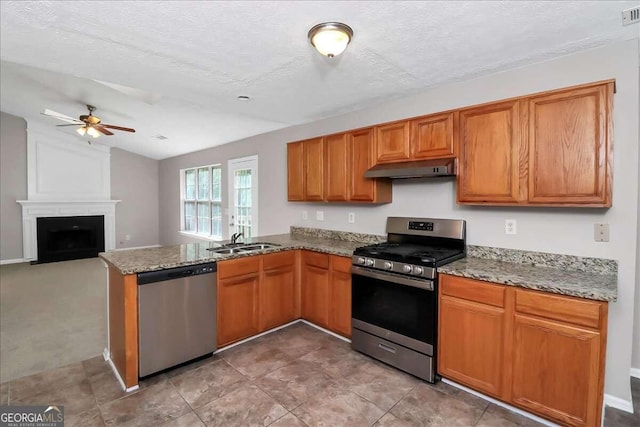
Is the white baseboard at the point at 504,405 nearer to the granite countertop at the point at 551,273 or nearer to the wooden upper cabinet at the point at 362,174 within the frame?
the granite countertop at the point at 551,273

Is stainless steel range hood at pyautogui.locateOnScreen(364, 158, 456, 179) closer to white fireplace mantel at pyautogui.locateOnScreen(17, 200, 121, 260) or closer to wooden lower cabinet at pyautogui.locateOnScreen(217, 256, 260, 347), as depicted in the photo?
wooden lower cabinet at pyautogui.locateOnScreen(217, 256, 260, 347)

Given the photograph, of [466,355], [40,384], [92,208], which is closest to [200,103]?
[40,384]

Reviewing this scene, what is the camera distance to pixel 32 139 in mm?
6473

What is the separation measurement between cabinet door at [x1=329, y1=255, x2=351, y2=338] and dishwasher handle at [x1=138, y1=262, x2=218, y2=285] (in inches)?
44.4

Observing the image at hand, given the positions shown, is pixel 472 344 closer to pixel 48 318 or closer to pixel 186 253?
pixel 186 253

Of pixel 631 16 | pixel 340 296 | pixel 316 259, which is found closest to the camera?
pixel 631 16

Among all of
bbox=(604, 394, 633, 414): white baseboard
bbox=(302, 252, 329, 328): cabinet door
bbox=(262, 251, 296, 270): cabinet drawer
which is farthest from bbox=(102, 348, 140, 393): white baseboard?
bbox=(604, 394, 633, 414): white baseboard

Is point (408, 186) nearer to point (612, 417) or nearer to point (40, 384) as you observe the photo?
point (612, 417)

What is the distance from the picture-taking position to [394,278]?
2.41m

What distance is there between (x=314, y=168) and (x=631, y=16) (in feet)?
8.74

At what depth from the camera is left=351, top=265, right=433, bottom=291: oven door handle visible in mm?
2232

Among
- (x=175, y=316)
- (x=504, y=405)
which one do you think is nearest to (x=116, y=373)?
(x=175, y=316)

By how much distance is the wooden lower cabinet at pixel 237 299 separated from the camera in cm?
272

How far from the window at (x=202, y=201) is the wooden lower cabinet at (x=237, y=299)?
354 cm
